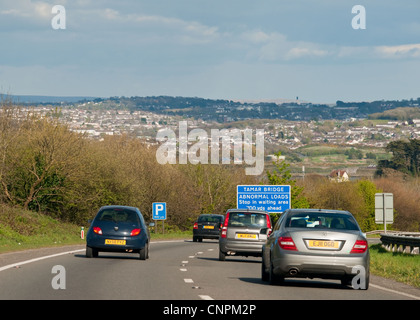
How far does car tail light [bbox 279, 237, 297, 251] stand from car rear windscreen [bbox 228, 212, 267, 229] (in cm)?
1034

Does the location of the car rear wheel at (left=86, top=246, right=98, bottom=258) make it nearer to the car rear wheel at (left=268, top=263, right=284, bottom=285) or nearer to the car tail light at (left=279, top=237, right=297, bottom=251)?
the car rear wheel at (left=268, top=263, right=284, bottom=285)

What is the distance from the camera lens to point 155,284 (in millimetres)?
16172

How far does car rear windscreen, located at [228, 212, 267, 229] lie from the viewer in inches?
1051

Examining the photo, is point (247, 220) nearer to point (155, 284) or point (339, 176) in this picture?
point (155, 284)

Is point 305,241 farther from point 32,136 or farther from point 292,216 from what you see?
point 32,136

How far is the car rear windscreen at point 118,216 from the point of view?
81.0 feet

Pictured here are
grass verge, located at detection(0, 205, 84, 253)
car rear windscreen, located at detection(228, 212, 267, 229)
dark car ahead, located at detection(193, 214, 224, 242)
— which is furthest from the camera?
dark car ahead, located at detection(193, 214, 224, 242)

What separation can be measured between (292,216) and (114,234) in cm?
856

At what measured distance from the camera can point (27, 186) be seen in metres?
48.7

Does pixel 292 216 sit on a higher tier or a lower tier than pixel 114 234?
higher

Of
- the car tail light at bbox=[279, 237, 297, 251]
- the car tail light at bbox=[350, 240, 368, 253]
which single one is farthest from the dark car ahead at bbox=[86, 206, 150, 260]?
the car tail light at bbox=[350, 240, 368, 253]

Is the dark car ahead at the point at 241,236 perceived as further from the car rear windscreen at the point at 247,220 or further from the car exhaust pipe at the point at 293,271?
the car exhaust pipe at the point at 293,271
